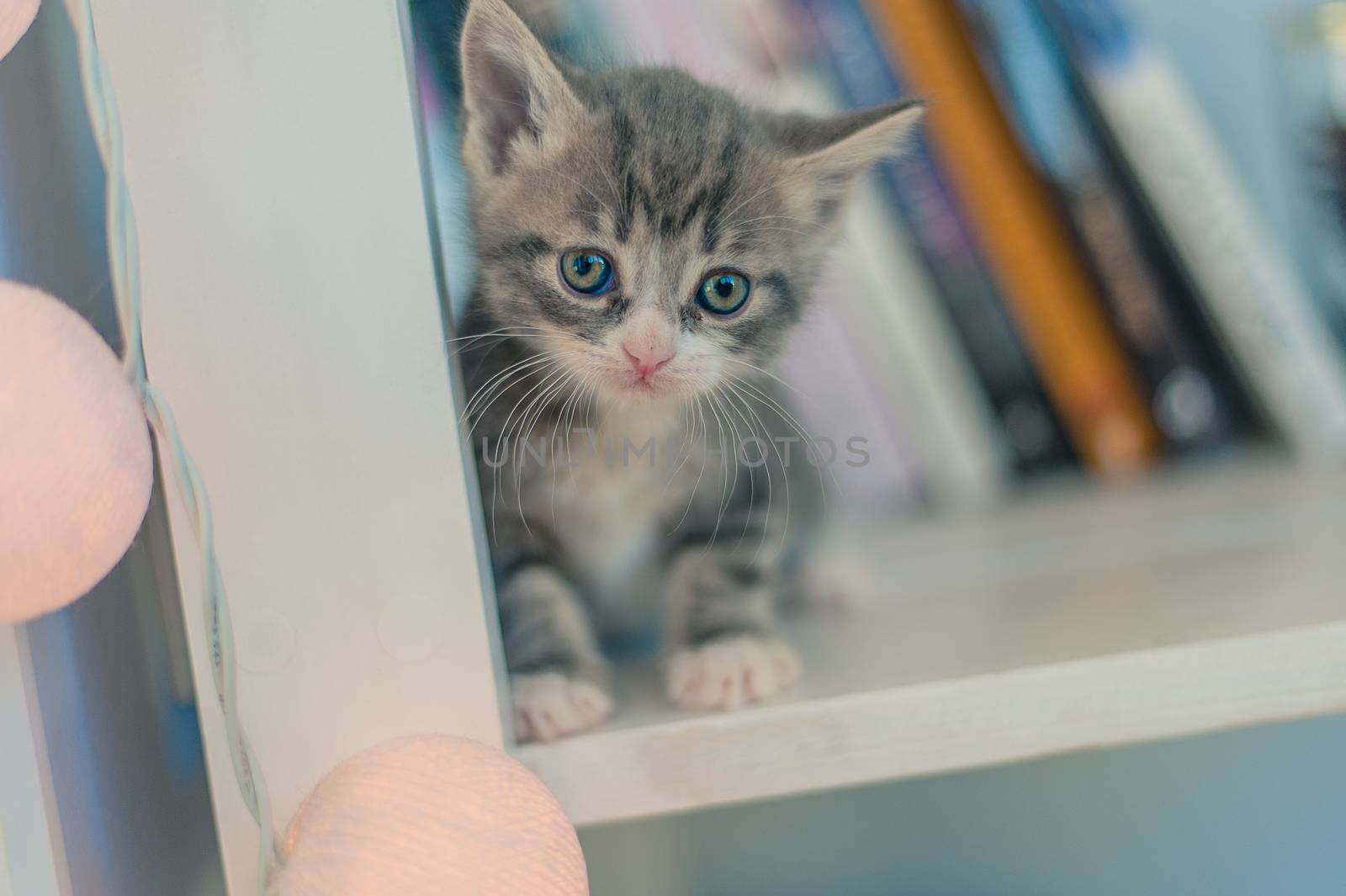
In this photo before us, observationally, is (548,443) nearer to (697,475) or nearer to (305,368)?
(697,475)

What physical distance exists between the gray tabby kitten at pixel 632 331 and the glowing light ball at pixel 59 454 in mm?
209

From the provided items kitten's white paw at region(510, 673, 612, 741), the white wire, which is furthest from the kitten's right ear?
kitten's white paw at region(510, 673, 612, 741)

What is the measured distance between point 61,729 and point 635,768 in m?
0.27

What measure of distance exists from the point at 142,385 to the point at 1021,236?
63cm

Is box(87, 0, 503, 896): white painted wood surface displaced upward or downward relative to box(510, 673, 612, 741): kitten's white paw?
upward

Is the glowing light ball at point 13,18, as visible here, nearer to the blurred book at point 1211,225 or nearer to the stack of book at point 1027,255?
the stack of book at point 1027,255

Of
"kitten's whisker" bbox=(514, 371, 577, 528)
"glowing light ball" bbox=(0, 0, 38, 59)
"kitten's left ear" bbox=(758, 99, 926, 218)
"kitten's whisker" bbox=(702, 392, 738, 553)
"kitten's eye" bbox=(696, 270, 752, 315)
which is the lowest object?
"kitten's whisker" bbox=(702, 392, 738, 553)

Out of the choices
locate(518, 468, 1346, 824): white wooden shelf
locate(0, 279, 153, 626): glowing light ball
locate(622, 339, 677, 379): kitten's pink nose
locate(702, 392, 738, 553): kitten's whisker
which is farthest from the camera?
locate(702, 392, 738, 553): kitten's whisker

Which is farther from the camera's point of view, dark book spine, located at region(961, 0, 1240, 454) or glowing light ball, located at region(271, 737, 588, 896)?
dark book spine, located at region(961, 0, 1240, 454)

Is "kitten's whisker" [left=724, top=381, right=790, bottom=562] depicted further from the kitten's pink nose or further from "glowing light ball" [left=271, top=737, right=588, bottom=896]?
"glowing light ball" [left=271, top=737, right=588, bottom=896]

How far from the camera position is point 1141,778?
790mm

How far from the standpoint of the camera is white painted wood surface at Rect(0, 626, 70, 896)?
39 centimetres

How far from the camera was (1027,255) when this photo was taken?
75 cm

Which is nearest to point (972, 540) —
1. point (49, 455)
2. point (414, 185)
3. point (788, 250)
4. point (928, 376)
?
point (928, 376)
